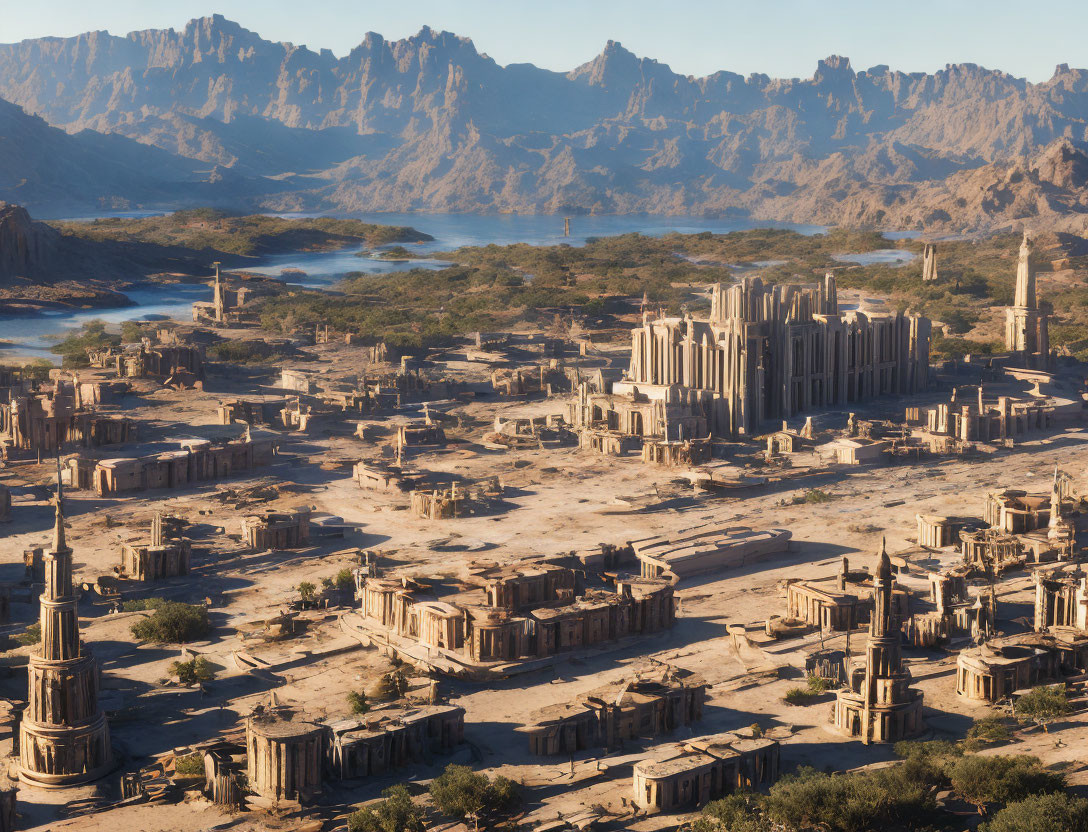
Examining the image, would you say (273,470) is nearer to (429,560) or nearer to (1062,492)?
(429,560)

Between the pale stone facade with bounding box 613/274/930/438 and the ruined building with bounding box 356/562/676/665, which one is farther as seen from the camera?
the pale stone facade with bounding box 613/274/930/438

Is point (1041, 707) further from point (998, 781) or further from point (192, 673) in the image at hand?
point (192, 673)

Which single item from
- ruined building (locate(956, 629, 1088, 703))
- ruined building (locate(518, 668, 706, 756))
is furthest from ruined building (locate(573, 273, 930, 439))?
ruined building (locate(518, 668, 706, 756))

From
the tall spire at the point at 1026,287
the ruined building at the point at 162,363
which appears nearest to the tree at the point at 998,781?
the ruined building at the point at 162,363

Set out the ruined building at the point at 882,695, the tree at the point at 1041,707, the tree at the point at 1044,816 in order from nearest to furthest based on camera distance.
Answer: the tree at the point at 1044,816
the ruined building at the point at 882,695
the tree at the point at 1041,707

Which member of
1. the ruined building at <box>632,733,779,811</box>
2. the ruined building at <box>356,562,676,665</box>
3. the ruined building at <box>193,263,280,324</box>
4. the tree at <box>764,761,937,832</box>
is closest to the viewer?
the tree at <box>764,761,937,832</box>

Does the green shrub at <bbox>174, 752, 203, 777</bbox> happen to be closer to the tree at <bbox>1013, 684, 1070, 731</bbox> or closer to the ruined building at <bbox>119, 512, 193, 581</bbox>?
the ruined building at <bbox>119, 512, 193, 581</bbox>

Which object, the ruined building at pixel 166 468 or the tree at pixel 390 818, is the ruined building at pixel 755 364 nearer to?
the ruined building at pixel 166 468
